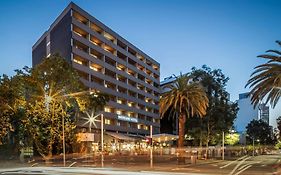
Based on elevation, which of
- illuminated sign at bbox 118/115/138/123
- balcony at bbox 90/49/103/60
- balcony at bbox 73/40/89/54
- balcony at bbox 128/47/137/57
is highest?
balcony at bbox 128/47/137/57

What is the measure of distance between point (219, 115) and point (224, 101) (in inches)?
185

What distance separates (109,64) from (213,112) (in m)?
32.6

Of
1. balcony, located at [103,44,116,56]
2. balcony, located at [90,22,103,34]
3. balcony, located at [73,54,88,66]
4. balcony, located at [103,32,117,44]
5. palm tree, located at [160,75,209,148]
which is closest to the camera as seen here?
palm tree, located at [160,75,209,148]

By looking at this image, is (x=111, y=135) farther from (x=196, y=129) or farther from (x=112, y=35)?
(x=112, y=35)

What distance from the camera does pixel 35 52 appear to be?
101188 mm

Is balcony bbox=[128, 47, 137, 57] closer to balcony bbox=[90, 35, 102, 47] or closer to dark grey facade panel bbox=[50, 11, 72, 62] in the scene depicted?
balcony bbox=[90, 35, 102, 47]

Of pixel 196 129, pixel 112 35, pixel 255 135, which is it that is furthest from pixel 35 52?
pixel 255 135

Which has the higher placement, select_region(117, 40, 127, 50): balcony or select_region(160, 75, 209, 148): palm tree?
select_region(117, 40, 127, 50): balcony

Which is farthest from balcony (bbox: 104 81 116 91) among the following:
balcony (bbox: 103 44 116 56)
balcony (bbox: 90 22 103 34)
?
balcony (bbox: 90 22 103 34)

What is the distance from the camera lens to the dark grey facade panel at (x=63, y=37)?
258ft

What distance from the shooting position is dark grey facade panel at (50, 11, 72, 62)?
78.6 meters

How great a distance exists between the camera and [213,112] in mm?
74312

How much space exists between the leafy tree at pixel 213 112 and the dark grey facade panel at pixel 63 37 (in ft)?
87.5

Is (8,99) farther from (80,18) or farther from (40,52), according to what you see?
(40,52)
